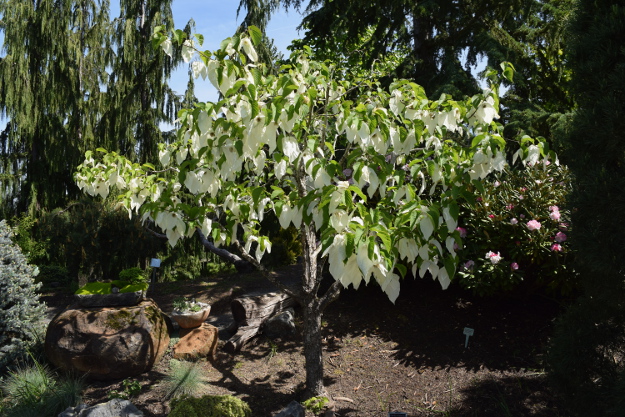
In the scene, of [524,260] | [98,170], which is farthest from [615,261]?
[98,170]

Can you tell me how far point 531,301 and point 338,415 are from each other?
2741 millimetres

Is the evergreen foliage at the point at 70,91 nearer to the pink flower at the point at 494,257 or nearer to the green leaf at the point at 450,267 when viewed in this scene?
the pink flower at the point at 494,257

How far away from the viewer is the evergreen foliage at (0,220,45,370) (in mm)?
4469

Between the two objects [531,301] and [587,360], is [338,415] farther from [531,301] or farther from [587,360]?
[531,301]

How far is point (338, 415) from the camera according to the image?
361cm

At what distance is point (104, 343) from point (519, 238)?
3.98 m

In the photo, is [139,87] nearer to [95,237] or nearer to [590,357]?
[95,237]

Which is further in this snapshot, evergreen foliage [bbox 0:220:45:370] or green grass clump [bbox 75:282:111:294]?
green grass clump [bbox 75:282:111:294]

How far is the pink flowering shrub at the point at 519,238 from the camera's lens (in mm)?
4301

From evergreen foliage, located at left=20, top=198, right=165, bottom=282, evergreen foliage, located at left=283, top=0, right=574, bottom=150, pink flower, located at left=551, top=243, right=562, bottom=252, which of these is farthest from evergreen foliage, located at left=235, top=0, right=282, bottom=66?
pink flower, located at left=551, top=243, right=562, bottom=252

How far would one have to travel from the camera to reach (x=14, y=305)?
4.57 meters

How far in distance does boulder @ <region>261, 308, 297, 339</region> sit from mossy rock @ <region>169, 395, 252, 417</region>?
5.97 ft

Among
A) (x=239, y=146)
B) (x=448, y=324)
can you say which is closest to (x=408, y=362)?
(x=448, y=324)

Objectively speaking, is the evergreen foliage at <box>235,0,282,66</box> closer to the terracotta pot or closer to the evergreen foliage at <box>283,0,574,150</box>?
the evergreen foliage at <box>283,0,574,150</box>
